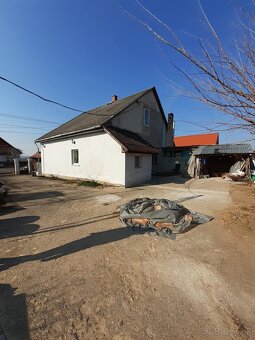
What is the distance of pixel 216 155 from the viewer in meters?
18.2

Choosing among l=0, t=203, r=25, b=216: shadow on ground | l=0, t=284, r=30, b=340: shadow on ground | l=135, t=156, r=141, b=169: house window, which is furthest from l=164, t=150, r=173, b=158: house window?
l=0, t=284, r=30, b=340: shadow on ground

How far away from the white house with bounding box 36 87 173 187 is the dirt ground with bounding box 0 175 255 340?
23.0 feet

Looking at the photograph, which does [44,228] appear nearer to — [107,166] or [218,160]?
Answer: [107,166]

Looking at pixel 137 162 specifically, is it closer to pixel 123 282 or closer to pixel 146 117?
pixel 146 117

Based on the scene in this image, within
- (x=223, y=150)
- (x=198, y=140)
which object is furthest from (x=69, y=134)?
(x=198, y=140)

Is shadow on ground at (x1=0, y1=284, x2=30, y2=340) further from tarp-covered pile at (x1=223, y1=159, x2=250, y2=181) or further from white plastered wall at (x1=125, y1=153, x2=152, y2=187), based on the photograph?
tarp-covered pile at (x1=223, y1=159, x2=250, y2=181)

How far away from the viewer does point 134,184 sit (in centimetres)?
1284

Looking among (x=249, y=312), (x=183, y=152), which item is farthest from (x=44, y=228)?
(x=183, y=152)

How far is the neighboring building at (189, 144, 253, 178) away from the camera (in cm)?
1722

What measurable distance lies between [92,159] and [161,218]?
9276 mm

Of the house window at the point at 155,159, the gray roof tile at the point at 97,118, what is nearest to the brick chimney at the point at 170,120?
the house window at the point at 155,159

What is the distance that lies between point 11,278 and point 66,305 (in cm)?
124

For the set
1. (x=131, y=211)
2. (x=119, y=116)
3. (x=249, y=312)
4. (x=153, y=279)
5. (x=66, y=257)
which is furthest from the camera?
(x=119, y=116)

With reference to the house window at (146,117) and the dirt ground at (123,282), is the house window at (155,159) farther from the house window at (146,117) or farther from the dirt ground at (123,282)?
the dirt ground at (123,282)
